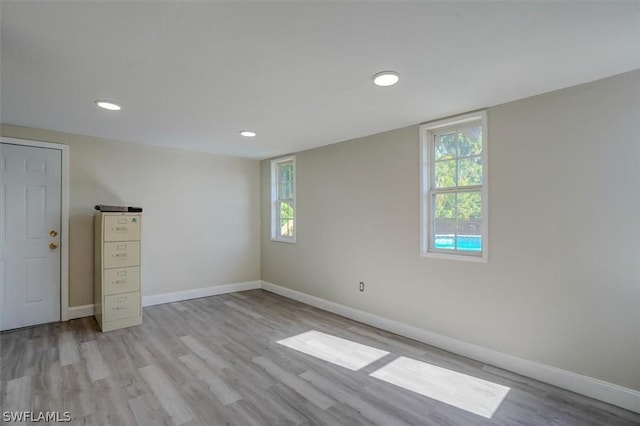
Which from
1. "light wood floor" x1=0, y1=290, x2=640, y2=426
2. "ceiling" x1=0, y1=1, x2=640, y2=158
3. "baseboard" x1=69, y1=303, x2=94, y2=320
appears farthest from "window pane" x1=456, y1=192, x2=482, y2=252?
"baseboard" x1=69, y1=303, x2=94, y2=320

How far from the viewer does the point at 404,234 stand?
345cm

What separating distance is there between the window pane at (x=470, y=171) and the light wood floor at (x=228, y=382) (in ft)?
5.41

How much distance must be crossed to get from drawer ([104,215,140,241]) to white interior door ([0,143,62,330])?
77 cm

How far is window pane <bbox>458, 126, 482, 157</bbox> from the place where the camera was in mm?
2961

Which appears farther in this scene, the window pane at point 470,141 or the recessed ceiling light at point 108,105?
the window pane at point 470,141

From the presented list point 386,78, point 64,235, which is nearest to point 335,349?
point 386,78

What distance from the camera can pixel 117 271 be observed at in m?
3.67

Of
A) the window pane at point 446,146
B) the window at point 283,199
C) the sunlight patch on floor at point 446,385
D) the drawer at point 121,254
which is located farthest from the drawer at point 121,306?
the window pane at point 446,146

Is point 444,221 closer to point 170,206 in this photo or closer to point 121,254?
point 121,254

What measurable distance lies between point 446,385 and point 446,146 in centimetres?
219

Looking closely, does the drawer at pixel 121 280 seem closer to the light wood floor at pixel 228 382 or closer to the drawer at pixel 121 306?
the drawer at pixel 121 306

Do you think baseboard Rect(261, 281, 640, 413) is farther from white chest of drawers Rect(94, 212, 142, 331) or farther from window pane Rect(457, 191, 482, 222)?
white chest of drawers Rect(94, 212, 142, 331)

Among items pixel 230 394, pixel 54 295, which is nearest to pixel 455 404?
pixel 230 394

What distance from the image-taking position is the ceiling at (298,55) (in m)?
1.54
